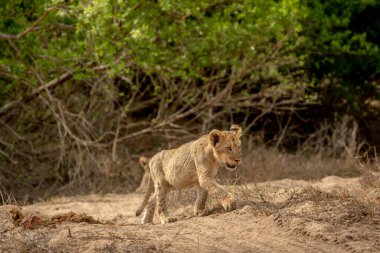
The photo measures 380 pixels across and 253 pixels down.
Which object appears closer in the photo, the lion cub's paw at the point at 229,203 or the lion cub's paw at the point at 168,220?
the lion cub's paw at the point at 229,203

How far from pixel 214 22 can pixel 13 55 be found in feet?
13.0

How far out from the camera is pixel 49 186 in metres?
17.3

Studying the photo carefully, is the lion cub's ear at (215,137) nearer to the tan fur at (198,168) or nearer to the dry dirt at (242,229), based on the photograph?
the tan fur at (198,168)

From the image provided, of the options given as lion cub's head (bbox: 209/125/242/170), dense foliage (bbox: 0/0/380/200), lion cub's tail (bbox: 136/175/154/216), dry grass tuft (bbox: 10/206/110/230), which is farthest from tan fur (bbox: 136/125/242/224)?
dense foliage (bbox: 0/0/380/200)

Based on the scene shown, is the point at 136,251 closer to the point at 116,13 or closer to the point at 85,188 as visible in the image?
the point at 116,13

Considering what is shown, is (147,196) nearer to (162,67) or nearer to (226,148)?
(226,148)

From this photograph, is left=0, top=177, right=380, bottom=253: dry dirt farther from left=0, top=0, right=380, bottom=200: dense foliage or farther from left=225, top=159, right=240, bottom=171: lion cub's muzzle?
left=0, top=0, right=380, bottom=200: dense foliage

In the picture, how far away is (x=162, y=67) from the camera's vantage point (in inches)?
642

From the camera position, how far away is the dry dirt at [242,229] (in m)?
7.07

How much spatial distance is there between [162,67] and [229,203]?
8163 millimetres

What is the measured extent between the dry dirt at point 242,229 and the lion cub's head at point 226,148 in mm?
477

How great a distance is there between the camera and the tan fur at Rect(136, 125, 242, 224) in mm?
8586

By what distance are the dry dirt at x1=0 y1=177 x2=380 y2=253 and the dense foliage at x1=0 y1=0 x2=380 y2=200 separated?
5466 millimetres

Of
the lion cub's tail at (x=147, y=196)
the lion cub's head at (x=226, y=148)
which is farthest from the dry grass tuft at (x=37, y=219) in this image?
the lion cub's head at (x=226, y=148)
